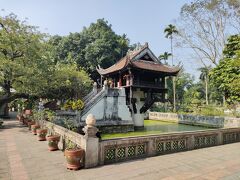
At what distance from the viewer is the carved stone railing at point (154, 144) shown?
24.5 ft

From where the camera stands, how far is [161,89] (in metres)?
22.6

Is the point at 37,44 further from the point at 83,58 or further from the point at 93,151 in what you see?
the point at 83,58

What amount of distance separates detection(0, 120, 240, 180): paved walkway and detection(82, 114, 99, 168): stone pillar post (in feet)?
1.01

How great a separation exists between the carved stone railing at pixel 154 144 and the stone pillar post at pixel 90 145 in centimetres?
23

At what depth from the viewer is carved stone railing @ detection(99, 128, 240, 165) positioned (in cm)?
745

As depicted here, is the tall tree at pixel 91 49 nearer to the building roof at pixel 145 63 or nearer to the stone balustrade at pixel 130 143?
the building roof at pixel 145 63

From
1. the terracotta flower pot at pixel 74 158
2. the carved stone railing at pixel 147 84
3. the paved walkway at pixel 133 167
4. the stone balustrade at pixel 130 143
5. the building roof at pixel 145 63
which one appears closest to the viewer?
the paved walkway at pixel 133 167

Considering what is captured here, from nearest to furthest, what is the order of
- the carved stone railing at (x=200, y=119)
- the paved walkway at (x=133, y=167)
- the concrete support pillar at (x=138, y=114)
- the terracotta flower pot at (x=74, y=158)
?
the paved walkway at (x=133, y=167) < the terracotta flower pot at (x=74, y=158) < the carved stone railing at (x=200, y=119) < the concrete support pillar at (x=138, y=114)

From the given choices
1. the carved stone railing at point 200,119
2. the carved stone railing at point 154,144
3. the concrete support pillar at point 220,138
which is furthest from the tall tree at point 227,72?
the carved stone railing at point 154,144

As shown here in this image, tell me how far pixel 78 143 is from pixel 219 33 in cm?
2550

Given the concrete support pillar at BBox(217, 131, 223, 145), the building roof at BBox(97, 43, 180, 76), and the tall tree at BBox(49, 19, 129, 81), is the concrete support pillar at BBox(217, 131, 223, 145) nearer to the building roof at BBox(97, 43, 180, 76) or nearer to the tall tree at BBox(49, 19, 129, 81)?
the building roof at BBox(97, 43, 180, 76)

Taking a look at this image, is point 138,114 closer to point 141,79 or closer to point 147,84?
point 147,84

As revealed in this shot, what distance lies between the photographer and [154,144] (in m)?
8.55

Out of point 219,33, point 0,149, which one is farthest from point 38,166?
point 219,33
